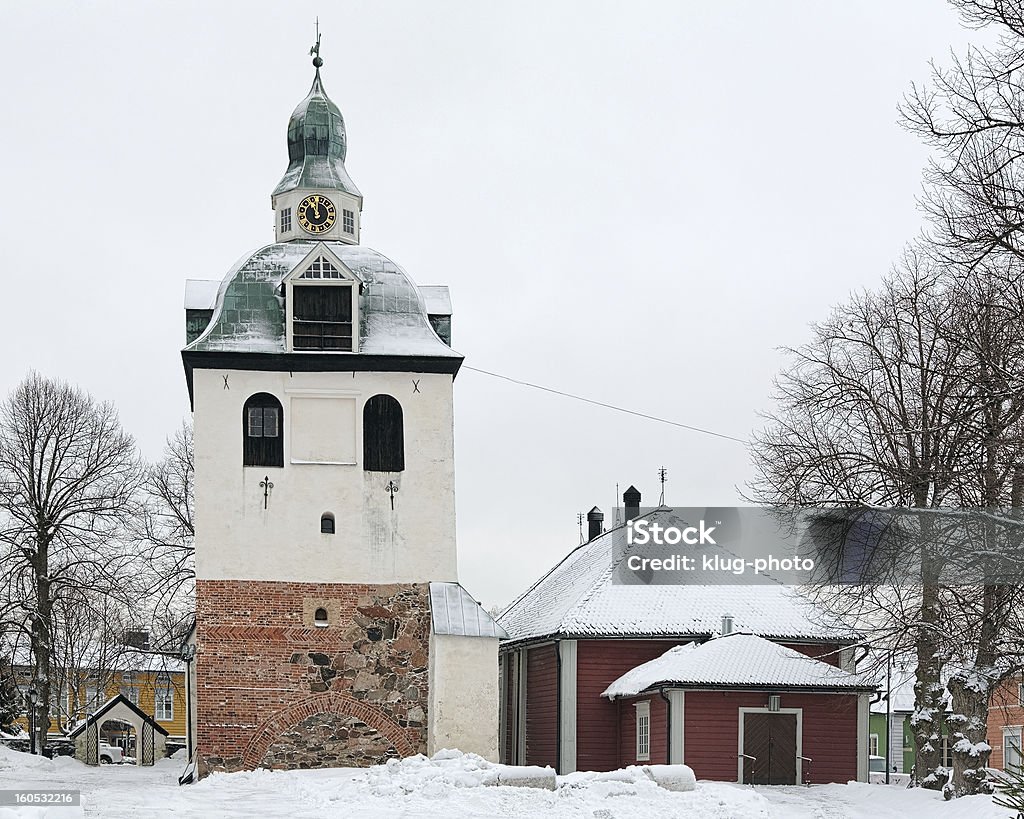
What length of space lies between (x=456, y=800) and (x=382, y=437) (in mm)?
9127

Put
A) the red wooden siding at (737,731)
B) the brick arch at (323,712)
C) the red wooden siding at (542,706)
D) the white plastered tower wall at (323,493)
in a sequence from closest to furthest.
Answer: the brick arch at (323,712) < the white plastered tower wall at (323,493) < the red wooden siding at (737,731) < the red wooden siding at (542,706)

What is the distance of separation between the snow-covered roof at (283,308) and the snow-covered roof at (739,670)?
27.4ft

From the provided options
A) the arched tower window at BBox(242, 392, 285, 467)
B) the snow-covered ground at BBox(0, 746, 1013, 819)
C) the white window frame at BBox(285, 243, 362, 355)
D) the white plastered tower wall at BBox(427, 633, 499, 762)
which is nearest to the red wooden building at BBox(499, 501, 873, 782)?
the white plastered tower wall at BBox(427, 633, 499, 762)

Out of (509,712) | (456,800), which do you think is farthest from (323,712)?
(509,712)

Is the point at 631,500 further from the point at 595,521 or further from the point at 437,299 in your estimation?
the point at 437,299

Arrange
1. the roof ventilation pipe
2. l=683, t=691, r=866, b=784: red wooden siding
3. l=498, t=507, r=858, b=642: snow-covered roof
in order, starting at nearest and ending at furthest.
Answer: l=683, t=691, r=866, b=784: red wooden siding, l=498, t=507, r=858, b=642: snow-covered roof, the roof ventilation pipe

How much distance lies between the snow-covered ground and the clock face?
10.8 m

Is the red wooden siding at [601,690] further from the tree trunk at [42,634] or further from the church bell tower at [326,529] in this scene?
the tree trunk at [42,634]

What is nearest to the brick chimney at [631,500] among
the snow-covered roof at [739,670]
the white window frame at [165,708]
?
the snow-covered roof at [739,670]

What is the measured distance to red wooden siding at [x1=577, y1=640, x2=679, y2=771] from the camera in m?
30.3

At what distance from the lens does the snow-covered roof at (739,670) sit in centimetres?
2822

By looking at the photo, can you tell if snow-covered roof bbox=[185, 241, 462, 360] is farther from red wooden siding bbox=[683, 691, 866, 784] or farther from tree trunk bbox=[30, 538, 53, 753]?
tree trunk bbox=[30, 538, 53, 753]

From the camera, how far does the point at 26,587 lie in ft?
119

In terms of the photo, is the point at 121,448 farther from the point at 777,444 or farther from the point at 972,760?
the point at 972,760
